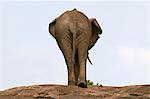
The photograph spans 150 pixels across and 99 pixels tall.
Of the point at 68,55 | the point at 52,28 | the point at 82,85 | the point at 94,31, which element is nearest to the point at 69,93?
the point at 82,85

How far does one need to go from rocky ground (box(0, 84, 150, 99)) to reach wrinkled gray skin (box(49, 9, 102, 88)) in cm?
128

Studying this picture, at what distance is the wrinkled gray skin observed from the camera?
31.3 feet


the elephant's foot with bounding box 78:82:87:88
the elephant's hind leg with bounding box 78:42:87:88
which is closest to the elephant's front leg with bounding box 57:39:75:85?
the elephant's hind leg with bounding box 78:42:87:88

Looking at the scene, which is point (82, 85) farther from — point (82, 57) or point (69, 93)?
point (69, 93)

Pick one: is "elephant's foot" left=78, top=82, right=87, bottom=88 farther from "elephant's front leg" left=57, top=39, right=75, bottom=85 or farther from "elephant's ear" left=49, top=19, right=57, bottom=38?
"elephant's ear" left=49, top=19, right=57, bottom=38

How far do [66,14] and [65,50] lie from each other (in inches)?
34.3

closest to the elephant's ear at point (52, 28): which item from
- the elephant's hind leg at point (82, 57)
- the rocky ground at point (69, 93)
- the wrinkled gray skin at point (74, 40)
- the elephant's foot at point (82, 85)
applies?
the wrinkled gray skin at point (74, 40)

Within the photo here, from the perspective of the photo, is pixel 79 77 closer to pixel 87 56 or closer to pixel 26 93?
pixel 87 56

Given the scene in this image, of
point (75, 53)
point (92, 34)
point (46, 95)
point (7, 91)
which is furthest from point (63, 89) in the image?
point (92, 34)

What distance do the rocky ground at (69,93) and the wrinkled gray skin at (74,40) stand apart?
1282 mm

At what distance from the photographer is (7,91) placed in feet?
27.9

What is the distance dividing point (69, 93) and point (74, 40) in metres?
2.07

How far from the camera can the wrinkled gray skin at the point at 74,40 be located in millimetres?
9539

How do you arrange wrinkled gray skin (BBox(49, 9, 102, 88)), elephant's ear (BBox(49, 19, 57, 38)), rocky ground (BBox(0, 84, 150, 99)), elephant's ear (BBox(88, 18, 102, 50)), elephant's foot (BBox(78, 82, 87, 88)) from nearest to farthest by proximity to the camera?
rocky ground (BBox(0, 84, 150, 99)), elephant's foot (BBox(78, 82, 87, 88)), wrinkled gray skin (BBox(49, 9, 102, 88)), elephant's ear (BBox(49, 19, 57, 38)), elephant's ear (BBox(88, 18, 102, 50))
